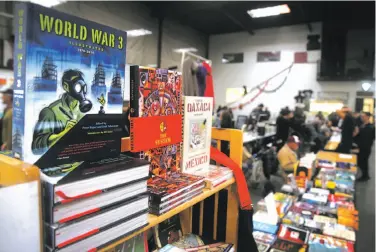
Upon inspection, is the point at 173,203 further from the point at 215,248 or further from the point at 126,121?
the point at 215,248

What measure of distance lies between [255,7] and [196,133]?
720cm

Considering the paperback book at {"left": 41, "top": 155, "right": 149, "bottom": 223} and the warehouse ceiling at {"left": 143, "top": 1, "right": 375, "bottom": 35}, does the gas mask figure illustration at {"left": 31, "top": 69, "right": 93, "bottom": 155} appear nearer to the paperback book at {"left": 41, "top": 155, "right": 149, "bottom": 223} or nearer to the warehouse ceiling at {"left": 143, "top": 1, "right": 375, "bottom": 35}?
the paperback book at {"left": 41, "top": 155, "right": 149, "bottom": 223}

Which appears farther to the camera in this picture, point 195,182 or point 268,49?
point 268,49

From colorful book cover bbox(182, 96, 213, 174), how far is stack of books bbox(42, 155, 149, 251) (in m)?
0.35

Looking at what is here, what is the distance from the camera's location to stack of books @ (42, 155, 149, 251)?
590mm

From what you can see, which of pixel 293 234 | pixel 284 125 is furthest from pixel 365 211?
pixel 293 234

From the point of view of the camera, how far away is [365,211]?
395cm

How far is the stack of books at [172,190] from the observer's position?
85 cm

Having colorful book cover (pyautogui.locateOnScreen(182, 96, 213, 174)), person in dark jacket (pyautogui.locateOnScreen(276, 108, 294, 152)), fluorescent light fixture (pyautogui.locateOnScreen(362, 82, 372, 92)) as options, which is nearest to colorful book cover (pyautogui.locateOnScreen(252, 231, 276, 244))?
colorful book cover (pyautogui.locateOnScreen(182, 96, 213, 174))

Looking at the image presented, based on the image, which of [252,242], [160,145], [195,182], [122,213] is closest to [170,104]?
[160,145]

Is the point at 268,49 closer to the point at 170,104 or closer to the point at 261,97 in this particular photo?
the point at 261,97

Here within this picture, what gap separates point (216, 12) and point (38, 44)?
877cm

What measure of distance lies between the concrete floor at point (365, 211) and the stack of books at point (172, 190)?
1817 mm

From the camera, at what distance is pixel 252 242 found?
1.29 metres
